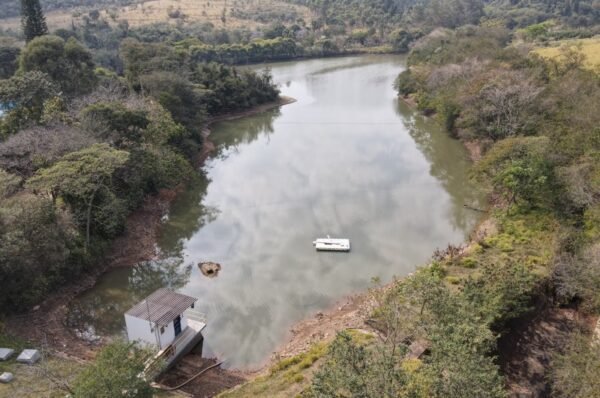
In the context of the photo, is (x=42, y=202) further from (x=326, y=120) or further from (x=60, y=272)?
(x=326, y=120)

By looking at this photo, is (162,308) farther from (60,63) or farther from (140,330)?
(60,63)

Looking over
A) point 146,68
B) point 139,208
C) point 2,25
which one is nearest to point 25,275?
point 139,208

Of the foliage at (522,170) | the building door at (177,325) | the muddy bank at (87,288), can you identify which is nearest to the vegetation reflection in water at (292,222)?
the muddy bank at (87,288)

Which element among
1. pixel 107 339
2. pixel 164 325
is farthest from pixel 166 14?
pixel 164 325

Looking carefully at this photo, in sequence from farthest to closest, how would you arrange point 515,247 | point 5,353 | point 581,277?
point 515,247 < point 581,277 < point 5,353

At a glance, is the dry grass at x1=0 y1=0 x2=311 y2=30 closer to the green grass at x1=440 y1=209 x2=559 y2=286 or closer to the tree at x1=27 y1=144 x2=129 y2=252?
the tree at x1=27 y1=144 x2=129 y2=252

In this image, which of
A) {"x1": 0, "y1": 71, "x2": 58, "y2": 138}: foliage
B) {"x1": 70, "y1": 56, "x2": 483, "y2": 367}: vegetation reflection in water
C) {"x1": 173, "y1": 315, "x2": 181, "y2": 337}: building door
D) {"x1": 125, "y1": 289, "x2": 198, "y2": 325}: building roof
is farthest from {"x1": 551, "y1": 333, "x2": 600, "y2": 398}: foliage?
{"x1": 0, "y1": 71, "x2": 58, "y2": 138}: foliage

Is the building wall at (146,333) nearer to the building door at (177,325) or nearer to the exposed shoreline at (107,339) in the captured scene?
the building door at (177,325)
